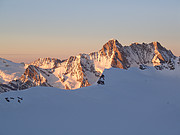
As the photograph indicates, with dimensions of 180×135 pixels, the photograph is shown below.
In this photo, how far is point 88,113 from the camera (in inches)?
478

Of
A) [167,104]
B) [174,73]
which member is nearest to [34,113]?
[167,104]

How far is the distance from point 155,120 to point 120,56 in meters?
187

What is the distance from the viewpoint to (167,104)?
15.5 metres

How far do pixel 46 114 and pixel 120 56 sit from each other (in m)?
189

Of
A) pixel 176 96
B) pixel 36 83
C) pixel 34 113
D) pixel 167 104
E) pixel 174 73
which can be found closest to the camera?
pixel 34 113

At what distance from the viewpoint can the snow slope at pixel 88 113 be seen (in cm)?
1023

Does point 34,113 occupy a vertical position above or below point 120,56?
above

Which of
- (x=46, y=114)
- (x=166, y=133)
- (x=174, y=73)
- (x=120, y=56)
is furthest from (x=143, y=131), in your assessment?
(x=120, y=56)

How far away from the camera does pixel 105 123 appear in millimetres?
11188

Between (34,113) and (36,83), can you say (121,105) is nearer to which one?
(34,113)

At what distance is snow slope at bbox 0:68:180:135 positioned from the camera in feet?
33.6

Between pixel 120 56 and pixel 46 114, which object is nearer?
pixel 46 114

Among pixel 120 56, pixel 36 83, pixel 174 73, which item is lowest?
pixel 36 83

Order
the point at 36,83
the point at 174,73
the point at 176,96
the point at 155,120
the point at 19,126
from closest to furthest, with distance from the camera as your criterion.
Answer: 1. the point at 19,126
2. the point at 155,120
3. the point at 176,96
4. the point at 174,73
5. the point at 36,83
